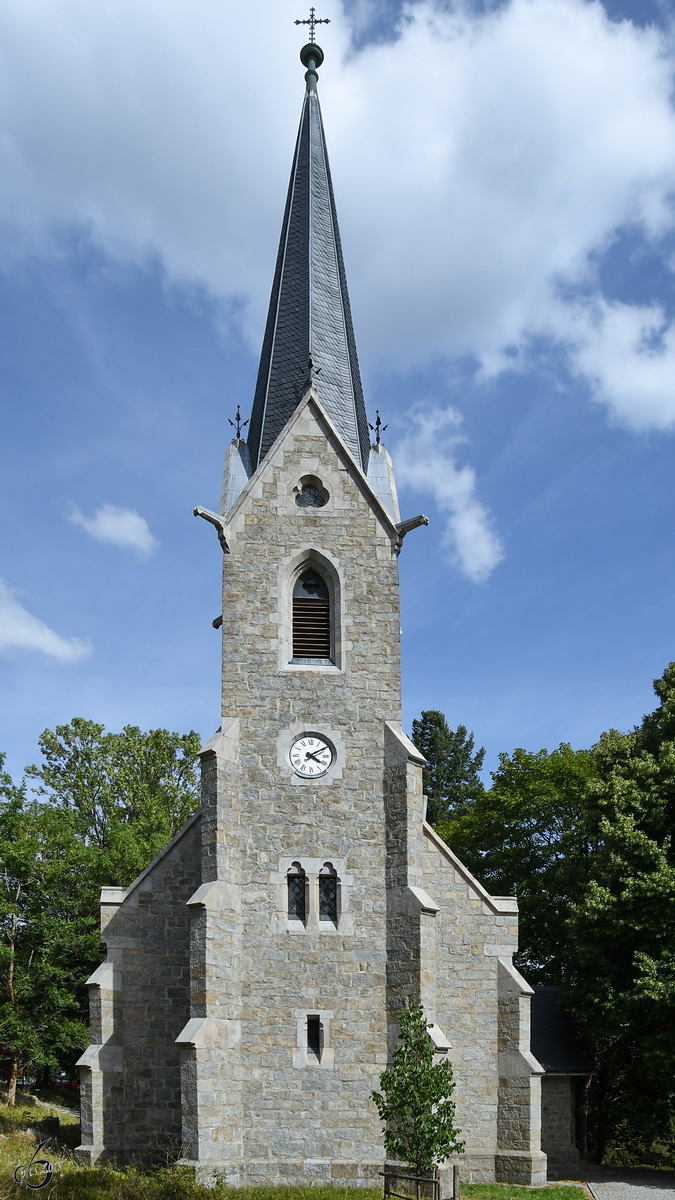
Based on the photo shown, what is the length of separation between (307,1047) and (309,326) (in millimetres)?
14524

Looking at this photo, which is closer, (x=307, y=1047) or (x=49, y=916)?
(x=307, y=1047)

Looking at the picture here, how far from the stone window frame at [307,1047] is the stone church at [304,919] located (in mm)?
35

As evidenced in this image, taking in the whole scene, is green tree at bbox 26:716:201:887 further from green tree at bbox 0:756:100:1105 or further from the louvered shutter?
the louvered shutter

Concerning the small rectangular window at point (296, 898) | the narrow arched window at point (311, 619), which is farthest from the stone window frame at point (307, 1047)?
the narrow arched window at point (311, 619)

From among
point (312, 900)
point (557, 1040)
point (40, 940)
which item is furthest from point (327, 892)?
point (40, 940)

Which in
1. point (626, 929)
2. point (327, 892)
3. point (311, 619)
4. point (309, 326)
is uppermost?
point (309, 326)

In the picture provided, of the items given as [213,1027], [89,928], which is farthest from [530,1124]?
[89,928]

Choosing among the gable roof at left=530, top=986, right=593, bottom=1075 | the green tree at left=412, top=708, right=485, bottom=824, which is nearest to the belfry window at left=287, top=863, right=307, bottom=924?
the gable roof at left=530, top=986, right=593, bottom=1075

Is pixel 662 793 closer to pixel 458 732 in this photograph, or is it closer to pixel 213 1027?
pixel 213 1027

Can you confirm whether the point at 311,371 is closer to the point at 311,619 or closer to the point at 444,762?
the point at 311,619

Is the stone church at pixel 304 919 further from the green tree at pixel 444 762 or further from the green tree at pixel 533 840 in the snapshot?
the green tree at pixel 444 762

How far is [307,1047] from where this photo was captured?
57.3ft

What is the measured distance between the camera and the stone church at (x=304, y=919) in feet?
55.9

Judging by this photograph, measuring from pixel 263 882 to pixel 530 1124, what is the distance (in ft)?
21.2
